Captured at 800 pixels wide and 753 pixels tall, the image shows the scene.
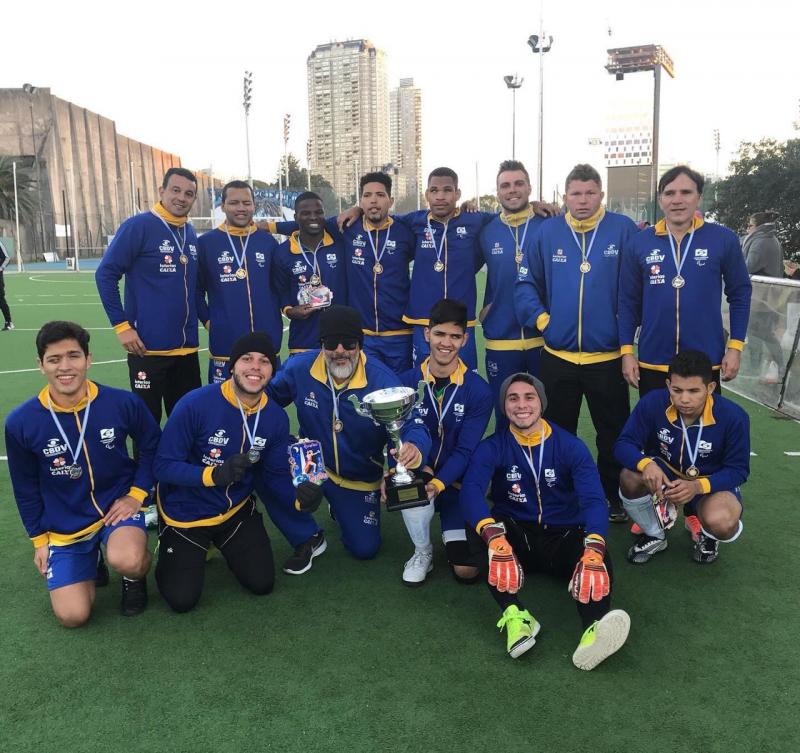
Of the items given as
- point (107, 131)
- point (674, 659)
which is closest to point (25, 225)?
point (107, 131)

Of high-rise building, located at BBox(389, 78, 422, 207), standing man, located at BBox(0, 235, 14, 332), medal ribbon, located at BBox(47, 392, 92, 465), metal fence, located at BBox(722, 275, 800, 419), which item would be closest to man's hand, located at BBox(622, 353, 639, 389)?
medal ribbon, located at BBox(47, 392, 92, 465)

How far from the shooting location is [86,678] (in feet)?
9.53

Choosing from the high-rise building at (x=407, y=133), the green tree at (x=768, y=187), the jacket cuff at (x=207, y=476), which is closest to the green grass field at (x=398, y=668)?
the jacket cuff at (x=207, y=476)

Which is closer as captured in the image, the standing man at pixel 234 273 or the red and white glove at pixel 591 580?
the red and white glove at pixel 591 580

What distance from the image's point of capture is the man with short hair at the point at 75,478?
11.0 ft

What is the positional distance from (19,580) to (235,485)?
Answer: 1244mm

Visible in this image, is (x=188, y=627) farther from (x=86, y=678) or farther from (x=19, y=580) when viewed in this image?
(x=19, y=580)

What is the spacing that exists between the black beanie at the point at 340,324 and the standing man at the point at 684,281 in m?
1.65

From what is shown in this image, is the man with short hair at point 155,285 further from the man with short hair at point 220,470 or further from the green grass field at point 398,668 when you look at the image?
the green grass field at point 398,668

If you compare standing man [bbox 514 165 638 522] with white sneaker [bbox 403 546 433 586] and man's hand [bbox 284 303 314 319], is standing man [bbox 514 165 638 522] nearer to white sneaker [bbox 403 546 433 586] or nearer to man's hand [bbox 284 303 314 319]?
white sneaker [bbox 403 546 433 586]

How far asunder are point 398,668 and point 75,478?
1.82 meters

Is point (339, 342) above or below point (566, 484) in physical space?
above

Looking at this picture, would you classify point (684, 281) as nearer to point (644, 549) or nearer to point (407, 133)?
point (644, 549)

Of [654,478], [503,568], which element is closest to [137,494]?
[503,568]
